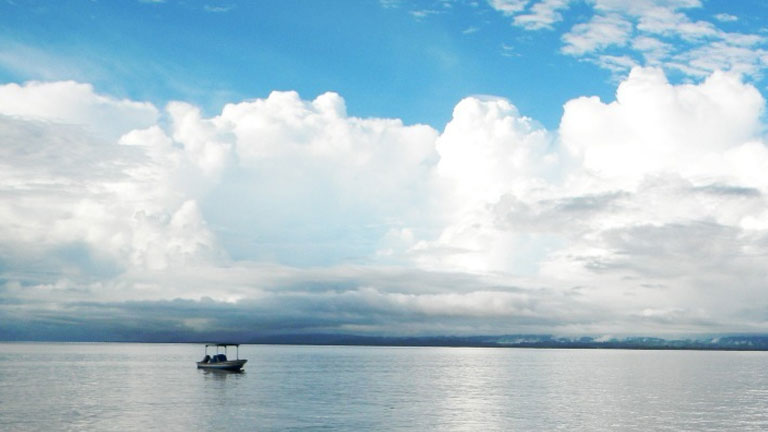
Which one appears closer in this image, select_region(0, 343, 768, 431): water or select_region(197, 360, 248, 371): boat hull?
select_region(0, 343, 768, 431): water

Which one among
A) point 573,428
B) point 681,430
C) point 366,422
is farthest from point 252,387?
point 681,430

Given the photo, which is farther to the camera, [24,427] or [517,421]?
[517,421]

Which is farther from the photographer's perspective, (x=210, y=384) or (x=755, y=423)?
(x=210, y=384)

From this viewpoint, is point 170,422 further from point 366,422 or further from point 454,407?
point 454,407

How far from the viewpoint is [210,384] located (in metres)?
120

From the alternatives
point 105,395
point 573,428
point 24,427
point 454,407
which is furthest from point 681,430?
point 105,395

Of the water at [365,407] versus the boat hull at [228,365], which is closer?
the water at [365,407]

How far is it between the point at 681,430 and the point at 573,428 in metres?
10.7

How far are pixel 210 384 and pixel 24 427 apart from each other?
57.4 metres

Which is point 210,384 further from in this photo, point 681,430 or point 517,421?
point 681,430

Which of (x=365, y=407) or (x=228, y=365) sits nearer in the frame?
(x=365, y=407)

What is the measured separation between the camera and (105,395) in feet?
313

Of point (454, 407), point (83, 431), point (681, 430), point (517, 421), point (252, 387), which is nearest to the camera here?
point (83, 431)

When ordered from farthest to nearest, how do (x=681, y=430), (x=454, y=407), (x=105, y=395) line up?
(x=105, y=395), (x=454, y=407), (x=681, y=430)
